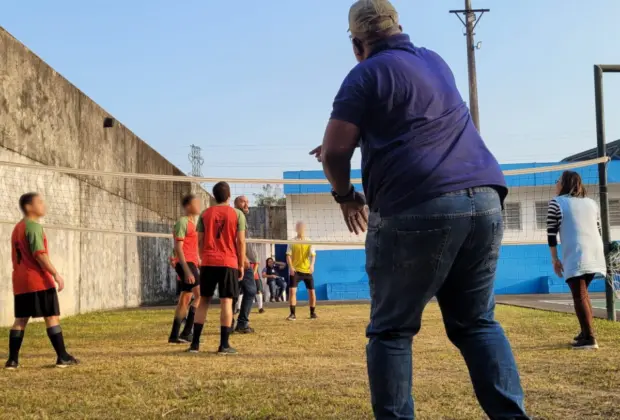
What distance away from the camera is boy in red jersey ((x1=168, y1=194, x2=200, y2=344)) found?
8.16 meters

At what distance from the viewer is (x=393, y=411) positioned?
2.54 m

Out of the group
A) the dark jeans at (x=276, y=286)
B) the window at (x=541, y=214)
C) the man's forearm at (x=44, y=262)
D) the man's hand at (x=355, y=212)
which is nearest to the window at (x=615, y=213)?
the window at (x=541, y=214)

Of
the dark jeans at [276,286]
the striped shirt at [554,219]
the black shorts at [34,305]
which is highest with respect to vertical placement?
the striped shirt at [554,219]

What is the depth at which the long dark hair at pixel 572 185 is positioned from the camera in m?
6.94

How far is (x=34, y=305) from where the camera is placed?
605 cm

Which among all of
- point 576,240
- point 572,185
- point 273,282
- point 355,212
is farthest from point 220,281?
point 273,282

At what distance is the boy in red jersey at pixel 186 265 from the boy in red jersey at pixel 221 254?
854mm

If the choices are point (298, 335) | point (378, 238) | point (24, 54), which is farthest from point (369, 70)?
point (24, 54)

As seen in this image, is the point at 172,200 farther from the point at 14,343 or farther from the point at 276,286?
the point at 14,343

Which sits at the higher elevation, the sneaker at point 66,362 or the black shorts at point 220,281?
the black shorts at point 220,281

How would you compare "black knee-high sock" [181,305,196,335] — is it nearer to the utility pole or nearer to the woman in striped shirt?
the woman in striped shirt

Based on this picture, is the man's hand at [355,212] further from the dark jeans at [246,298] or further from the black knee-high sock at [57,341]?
the dark jeans at [246,298]

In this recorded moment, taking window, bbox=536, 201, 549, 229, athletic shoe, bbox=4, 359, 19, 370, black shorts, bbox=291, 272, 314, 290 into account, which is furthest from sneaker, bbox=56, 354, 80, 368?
window, bbox=536, 201, 549, 229

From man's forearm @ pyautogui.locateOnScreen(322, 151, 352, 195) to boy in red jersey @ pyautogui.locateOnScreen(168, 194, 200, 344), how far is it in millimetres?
5479
